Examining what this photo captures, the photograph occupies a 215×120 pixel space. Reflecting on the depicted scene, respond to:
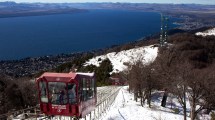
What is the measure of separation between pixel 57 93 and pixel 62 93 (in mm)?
377

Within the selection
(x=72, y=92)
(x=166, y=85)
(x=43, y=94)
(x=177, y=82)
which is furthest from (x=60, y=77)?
(x=166, y=85)

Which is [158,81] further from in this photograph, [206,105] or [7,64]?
→ [7,64]

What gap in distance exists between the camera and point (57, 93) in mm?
23984

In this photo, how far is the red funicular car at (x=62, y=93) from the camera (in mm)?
23580

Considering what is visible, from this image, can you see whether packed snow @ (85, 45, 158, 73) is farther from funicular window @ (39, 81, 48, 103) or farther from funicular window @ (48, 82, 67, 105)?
funicular window @ (48, 82, 67, 105)

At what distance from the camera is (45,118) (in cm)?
2675

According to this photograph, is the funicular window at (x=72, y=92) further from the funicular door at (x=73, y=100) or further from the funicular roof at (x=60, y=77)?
the funicular roof at (x=60, y=77)

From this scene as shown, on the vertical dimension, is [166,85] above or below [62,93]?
below

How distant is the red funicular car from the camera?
2358 cm

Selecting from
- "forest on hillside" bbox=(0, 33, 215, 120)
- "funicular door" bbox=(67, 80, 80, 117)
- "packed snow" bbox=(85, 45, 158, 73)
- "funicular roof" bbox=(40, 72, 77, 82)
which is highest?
"funicular roof" bbox=(40, 72, 77, 82)

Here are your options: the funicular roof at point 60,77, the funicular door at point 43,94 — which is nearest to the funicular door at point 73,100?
the funicular roof at point 60,77

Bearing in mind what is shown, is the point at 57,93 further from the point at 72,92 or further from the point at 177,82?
the point at 177,82

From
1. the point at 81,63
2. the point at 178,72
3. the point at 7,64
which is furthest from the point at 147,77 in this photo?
the point at 7,64

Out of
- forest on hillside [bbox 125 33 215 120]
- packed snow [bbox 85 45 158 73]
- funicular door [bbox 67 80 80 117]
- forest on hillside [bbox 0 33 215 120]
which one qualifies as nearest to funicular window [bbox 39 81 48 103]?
funicular door [bbox 67 80 80 117]
